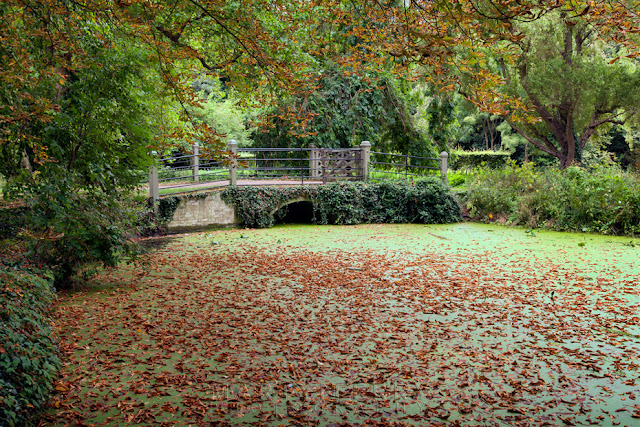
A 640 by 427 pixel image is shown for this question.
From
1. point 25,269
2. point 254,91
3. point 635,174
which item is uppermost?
point 254,91

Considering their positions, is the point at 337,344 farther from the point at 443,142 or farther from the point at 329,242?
the point at 443,142

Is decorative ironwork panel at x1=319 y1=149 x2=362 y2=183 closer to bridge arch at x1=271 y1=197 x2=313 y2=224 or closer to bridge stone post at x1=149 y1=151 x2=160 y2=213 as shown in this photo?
bridge arch at x1=271 y1=197 x2=313 y2=224

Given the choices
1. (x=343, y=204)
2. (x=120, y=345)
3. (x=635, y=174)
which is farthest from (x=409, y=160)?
(x=120, y=345)

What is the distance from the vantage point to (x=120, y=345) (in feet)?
15.6

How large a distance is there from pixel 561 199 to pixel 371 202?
5128 mm

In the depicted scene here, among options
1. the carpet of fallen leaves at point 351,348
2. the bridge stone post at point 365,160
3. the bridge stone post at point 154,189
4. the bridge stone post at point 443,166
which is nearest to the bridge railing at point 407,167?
the bridge stone post at point 443,166

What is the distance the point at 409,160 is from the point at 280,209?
707 cm

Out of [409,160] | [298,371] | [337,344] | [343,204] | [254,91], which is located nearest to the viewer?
[298,371]

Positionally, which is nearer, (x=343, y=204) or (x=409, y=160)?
(x=343, y=204)

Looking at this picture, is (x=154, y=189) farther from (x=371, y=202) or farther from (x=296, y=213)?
(x=371, y=202)

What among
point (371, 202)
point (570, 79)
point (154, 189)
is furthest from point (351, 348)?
point (570, 79)

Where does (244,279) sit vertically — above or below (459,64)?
below

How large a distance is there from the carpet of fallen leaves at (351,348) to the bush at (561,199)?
477cm

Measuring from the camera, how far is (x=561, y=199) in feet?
41.1
